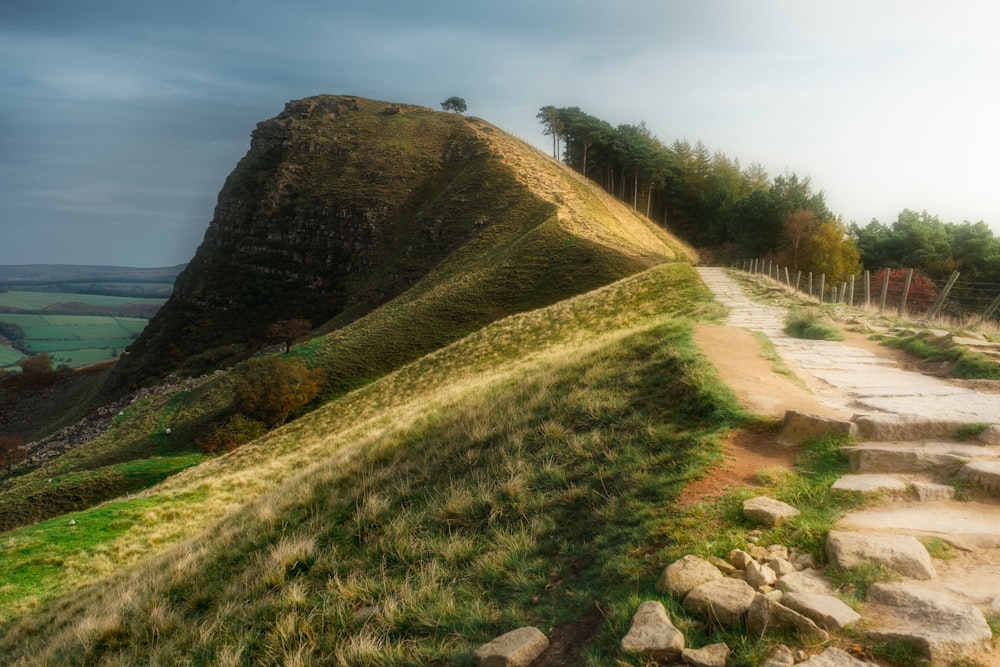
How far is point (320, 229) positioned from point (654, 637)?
81.0m

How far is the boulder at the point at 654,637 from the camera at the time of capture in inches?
142

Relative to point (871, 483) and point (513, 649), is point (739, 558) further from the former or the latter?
point (871, 483)

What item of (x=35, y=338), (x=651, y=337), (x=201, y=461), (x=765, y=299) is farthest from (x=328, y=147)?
(x=35, y=338)

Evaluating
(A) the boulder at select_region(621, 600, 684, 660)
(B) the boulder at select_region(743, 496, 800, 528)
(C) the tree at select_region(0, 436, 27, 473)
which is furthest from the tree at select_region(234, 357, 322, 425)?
(A) the boulder at select_region(621, 600, 684, 660)

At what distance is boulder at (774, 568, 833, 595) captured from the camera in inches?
158

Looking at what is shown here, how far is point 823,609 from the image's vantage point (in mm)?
3631

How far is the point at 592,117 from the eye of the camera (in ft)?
315

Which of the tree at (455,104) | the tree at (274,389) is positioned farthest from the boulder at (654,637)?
the tree at (455,104)

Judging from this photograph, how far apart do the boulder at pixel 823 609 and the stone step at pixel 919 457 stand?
2838mm

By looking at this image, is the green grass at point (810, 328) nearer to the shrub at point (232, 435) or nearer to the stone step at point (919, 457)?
the stone step at point (919, 457)

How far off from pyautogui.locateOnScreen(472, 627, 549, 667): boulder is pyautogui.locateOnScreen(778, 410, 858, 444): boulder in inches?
173

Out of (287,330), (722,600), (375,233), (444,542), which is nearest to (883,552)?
(722,600)

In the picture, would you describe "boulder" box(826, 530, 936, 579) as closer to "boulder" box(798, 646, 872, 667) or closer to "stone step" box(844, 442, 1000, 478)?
"boulder" box(798, 646, 872, 667)

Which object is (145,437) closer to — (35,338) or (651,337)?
(651,337)
